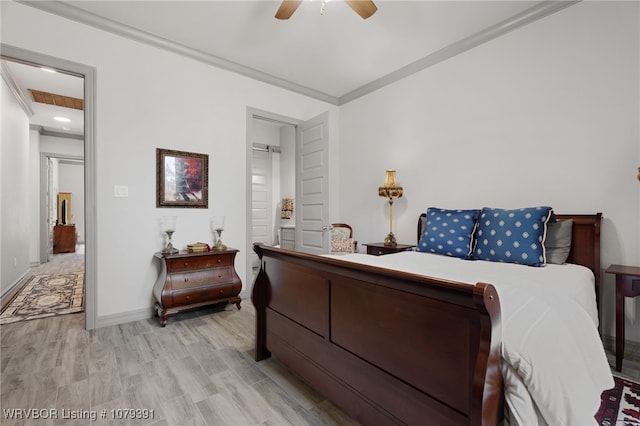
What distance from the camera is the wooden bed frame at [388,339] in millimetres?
986

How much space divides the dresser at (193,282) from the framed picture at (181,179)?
0.63m

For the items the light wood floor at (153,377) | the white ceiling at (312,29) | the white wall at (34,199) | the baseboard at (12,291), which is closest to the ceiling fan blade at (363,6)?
the white ceiling at (312,29)

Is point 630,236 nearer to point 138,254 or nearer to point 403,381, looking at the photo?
point 403,381

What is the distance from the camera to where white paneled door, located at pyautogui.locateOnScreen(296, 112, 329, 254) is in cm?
424

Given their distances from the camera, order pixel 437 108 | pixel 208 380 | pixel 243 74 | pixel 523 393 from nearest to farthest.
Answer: pixel 523 393
pixel 208 380
pixel 437 108
pixel 243 74

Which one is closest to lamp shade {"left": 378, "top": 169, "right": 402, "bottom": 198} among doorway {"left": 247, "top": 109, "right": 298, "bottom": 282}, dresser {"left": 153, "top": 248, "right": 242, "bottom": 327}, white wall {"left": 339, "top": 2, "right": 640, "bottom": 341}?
white wall {"left": 339, "top": 2, "right": 640, "bottom": 341}

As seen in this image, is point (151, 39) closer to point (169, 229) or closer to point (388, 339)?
point (169, 229)

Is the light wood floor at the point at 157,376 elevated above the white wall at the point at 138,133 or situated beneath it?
situated beneath

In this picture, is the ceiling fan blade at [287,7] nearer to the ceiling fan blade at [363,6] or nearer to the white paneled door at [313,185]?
the ceiling fan blade at [363,6]

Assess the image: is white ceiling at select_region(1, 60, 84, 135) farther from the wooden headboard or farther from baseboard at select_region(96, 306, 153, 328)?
the wooden headboard

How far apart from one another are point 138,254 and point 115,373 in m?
1.34

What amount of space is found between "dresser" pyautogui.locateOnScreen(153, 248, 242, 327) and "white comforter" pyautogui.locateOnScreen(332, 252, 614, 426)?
2.53 m

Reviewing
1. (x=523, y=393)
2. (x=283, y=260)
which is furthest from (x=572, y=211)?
(x=283, y=260)

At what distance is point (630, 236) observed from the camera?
7.54ft
